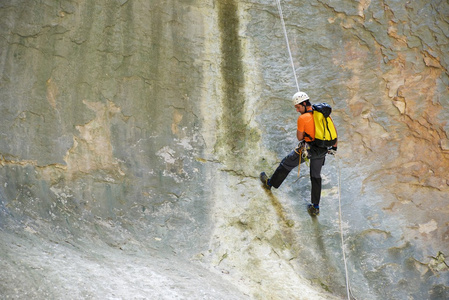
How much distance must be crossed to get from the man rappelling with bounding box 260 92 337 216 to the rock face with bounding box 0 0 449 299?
0.41 m

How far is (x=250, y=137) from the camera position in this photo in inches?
257

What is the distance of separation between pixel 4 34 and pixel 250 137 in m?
3.23

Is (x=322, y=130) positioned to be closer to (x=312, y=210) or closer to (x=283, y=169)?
(x=283, y=169)

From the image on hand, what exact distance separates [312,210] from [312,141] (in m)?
0.98

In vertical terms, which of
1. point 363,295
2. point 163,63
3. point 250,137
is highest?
point 163,63

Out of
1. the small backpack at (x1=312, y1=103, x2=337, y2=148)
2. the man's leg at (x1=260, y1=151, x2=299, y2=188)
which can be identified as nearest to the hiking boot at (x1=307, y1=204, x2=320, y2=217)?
the man's leg at (x1=260, y1=151, x2=299, y2=188)

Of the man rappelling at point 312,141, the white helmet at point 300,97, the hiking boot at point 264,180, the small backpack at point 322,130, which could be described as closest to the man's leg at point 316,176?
the man rappelling at point 312,141

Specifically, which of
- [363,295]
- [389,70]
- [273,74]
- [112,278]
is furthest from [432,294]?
[112,278]

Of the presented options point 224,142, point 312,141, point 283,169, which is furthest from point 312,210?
point 224,142

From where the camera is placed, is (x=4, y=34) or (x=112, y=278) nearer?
(x=112, y=278)

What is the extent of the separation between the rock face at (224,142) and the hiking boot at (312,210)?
0.25 feet

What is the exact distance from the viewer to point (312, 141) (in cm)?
562

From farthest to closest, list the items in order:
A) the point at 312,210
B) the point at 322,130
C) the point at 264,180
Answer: the point at 264,180, the point at 312,210, the point at 322,130

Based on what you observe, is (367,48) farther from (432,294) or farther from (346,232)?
(432,294)
